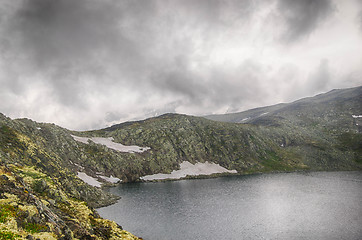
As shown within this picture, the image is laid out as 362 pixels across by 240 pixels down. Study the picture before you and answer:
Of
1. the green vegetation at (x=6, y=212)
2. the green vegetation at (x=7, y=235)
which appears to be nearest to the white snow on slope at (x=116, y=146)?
the green vegetation at (x=6, y=212)

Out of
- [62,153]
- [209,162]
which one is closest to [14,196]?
[62,153]

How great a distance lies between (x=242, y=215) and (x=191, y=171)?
96.1 metres

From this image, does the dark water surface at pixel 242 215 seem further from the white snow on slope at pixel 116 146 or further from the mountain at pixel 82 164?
the white snow on slope at pixel 116 146

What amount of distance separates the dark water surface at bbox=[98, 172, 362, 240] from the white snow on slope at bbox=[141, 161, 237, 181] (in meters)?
51.2

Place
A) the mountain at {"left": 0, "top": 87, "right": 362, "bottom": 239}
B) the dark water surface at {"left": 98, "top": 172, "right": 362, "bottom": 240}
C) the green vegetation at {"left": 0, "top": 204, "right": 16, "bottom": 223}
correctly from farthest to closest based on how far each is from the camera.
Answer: the dark water surface at {"left": 98, "top": 172, "right": 362, "bottom": 240}
the mountain at {"left": 0, "top": 87, "right": 362, "bottom": 239}
the green vegetation at {"left": 0, "top": 204, "right": 16, "bottom": 223}

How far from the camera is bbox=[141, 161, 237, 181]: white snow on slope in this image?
141925mm

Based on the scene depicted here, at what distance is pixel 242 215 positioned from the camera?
60219 millimetres

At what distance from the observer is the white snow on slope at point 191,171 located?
14193cm

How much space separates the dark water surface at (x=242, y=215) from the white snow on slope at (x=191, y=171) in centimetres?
5117

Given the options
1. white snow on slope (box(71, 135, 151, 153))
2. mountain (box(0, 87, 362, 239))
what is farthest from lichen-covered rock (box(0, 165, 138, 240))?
white snow on slope (box(71, 135, 151, 153))

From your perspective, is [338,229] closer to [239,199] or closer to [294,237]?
[294,237]

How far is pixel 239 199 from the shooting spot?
79.1 metres

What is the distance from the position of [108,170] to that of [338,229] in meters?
120

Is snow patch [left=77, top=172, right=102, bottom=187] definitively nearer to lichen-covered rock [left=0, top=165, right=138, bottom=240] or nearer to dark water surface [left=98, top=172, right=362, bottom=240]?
dark water surface [left=98, top=172, right=362, bottom=240]
